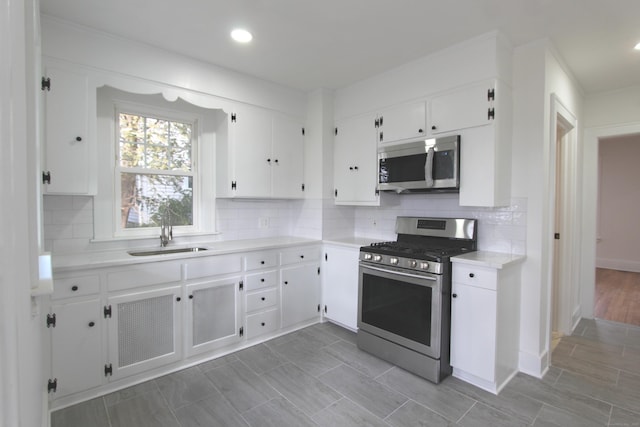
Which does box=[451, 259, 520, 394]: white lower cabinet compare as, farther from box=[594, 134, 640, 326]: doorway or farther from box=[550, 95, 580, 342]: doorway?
box=[594, 134, 640, 326]: doorway

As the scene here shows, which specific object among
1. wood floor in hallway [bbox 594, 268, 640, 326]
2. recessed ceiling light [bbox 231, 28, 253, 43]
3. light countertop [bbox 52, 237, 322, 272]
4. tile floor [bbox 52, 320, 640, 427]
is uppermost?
recessed ceiling light [bbox 231, 28, 253, 43]

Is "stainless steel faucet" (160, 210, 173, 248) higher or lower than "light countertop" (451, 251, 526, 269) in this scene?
higher

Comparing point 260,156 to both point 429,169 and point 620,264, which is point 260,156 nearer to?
point 429,169

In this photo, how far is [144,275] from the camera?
7.91ft

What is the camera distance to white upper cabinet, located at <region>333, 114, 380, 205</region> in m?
3.36

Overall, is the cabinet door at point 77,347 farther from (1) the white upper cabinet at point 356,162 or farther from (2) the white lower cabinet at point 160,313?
(1) the white upper cabinet at point 356,162

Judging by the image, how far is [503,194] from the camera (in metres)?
2.63

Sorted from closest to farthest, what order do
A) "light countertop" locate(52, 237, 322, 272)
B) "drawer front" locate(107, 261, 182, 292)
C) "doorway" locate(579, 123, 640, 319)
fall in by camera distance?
"light countertop" locate(52, 237, 322, 272) < "drawer front" locate(107, 261, 182, 292) < "doorway" locate(579, 123, 640, 319)

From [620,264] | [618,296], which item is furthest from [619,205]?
[618,296]

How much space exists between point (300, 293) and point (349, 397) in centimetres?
129

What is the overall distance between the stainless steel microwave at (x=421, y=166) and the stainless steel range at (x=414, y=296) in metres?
0.44

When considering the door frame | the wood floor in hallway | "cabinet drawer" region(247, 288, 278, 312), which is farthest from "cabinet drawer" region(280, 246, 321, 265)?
the wood floor in hallway

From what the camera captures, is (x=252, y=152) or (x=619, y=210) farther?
(x=619, y=210)

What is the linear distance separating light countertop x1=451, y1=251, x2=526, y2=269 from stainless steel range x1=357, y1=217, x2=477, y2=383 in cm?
10
